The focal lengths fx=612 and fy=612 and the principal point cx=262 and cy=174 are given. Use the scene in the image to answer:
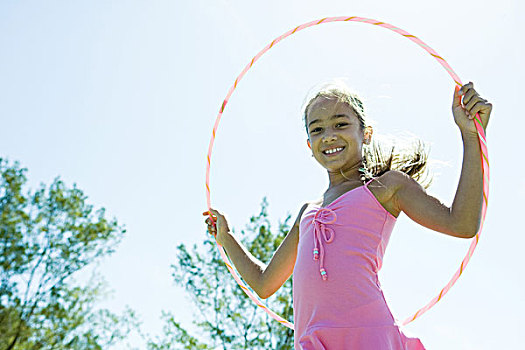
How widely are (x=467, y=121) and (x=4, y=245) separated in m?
18.9

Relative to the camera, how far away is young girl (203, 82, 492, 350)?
9.48 feet

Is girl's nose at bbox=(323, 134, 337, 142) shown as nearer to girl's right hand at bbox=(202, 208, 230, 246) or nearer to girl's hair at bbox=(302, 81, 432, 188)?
girl's hair at bbox=(302, 81, 432, 188)

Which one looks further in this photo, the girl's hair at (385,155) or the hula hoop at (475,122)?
the girl's hair at (385,155)

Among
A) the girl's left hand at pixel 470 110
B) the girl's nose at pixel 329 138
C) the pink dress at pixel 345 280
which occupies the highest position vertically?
the girl's nose at pixel 329 138

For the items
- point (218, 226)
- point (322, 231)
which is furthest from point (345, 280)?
point (218, 226)

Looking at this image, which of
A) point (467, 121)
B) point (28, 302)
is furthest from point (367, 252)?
point (28, 302)

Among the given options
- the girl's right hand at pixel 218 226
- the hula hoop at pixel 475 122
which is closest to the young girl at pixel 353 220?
the hula hoop at pixel 475 122

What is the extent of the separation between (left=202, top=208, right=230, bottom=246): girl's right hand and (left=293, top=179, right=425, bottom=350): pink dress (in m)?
1.03

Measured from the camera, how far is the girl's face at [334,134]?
353 centimetres

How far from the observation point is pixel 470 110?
10.1 ft

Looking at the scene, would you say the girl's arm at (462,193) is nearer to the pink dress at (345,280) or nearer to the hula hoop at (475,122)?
the hula hoop at (475,122)

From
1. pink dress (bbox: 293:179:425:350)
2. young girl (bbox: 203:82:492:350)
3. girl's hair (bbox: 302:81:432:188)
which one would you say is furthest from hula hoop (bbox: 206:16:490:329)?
pink dress (bbox: 293:179:425:350)

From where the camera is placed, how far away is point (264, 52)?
4.66 meters

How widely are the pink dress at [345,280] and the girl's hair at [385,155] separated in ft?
1.47
